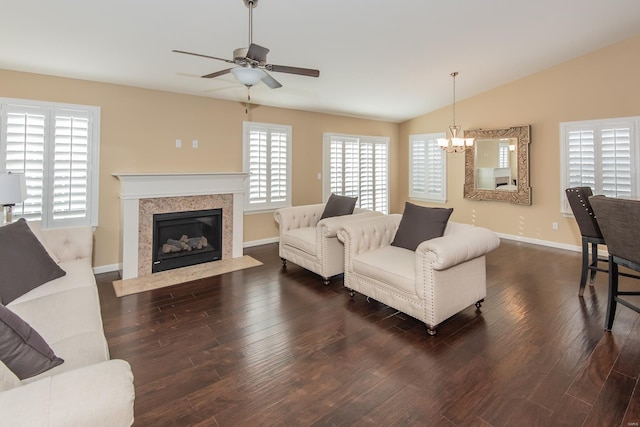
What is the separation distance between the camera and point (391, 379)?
2154 millimetres

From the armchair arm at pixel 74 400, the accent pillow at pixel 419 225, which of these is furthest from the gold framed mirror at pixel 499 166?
the armchair arm at pixel 74 400

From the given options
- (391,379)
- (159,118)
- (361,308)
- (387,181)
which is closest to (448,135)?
(387,181)

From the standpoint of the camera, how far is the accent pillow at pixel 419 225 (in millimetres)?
3303

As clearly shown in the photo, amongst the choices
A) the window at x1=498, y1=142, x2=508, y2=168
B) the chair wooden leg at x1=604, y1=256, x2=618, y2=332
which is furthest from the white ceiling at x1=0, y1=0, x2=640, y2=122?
the chair wooden leg at x1=604, y1=256, x2=618, y2=332

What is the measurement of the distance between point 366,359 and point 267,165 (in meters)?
4.00

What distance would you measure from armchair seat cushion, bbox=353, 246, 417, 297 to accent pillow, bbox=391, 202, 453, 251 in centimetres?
10

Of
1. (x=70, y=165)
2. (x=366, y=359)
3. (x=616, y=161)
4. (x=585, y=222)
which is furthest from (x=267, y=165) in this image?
(x=616, y=161)

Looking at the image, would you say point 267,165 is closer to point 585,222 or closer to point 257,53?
point 257,53

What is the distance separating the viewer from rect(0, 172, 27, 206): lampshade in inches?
117

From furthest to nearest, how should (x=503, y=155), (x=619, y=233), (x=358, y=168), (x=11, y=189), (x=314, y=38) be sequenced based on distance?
(x=358, y=168) < (x=503, y=155) < (x=314, y=38) < (x=11, y=189) < (x=619, y=233)

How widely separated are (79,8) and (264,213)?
3663mm

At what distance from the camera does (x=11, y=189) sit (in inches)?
118

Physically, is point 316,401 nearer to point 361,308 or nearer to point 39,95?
point 361,308

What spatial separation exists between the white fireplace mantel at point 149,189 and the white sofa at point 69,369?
3.04 ft
